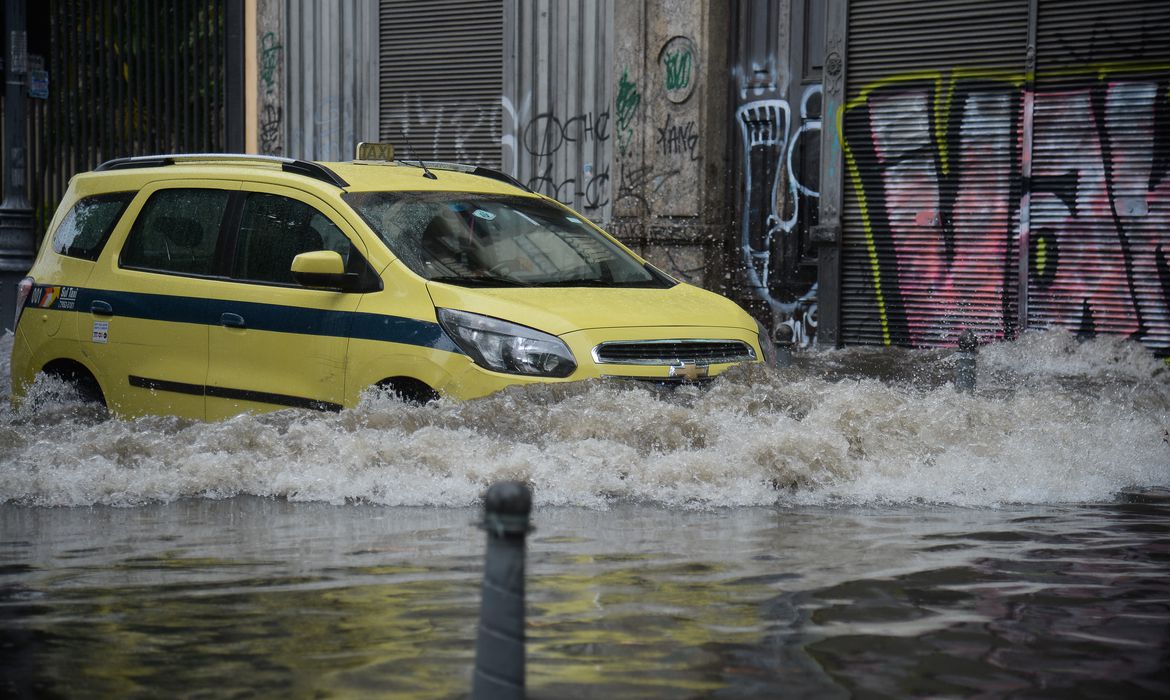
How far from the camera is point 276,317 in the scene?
311 inches

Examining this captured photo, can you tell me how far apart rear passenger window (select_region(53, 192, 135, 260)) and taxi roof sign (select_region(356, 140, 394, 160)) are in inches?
59.6

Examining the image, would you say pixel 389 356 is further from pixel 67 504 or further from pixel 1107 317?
pixel 1107 317

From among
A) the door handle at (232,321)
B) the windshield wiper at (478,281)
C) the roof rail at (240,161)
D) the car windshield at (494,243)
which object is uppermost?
the roof rail at (240,161)

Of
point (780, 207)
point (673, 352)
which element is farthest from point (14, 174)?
point (673, 352)

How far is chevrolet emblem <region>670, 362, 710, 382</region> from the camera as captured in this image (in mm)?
7496

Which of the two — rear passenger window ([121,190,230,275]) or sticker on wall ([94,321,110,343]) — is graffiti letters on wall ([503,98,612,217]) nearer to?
rear passenger window ([121,190,230,275])

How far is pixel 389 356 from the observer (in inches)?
294

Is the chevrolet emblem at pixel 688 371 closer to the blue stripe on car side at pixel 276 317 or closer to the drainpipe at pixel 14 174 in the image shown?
the blue stripe on car side at pixel 276 317

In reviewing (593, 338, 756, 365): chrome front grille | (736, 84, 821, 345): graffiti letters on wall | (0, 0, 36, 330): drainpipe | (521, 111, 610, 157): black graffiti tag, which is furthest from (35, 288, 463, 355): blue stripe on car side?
(521, 111, 610, 157): black graffiti tag

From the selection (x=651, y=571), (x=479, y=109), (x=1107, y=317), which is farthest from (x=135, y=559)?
(x=479, y=109)

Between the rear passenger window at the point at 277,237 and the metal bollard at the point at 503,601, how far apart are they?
4630 mm

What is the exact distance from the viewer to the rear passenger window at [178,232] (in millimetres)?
8406

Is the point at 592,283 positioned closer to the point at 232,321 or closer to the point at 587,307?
the point at 587,307

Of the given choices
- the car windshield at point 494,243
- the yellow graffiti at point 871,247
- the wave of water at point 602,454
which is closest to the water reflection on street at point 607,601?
the wave of water at point 602,454
